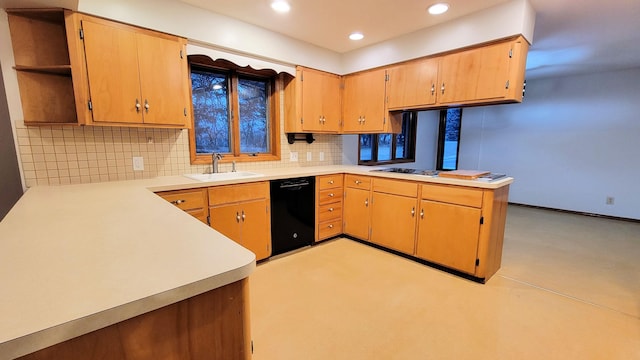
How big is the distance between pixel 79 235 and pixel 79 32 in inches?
66.4

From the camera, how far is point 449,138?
19.7 feet

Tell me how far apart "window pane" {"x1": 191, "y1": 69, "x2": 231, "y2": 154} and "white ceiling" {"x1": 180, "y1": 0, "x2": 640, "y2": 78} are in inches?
25.4

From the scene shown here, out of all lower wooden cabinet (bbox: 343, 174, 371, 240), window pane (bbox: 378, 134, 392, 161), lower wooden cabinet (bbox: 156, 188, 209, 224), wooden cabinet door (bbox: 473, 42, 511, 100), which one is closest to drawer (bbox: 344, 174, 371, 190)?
lower wooden cabinet (bbox: 343, 174, 371, 240)

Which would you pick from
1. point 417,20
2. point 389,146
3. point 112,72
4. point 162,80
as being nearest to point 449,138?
point 389,146

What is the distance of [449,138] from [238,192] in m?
5.11

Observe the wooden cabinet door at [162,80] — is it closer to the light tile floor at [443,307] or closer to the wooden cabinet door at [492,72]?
the light tile floor at [443,307]

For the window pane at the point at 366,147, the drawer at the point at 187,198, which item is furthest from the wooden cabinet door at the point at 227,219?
the window pane at the point at 366,147

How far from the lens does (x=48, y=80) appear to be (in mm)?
1970

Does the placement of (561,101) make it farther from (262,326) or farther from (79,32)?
(79,32)

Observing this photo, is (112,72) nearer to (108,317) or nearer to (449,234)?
(108,317)

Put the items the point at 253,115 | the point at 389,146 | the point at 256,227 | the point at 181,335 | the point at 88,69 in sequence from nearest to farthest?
the point at 181,335 → the point at 88,69 → the point at 256,227 → the point at 253,115 → the point at 389,146

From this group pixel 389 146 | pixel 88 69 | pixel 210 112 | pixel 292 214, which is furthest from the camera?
pixel 389 146

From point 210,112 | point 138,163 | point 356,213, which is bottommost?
point 356,213

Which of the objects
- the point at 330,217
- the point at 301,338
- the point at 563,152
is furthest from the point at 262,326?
the point at 563,152
